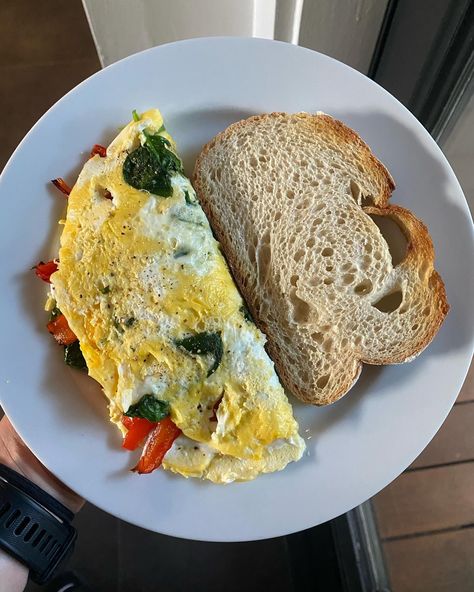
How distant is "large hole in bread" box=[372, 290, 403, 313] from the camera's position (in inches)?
68.7

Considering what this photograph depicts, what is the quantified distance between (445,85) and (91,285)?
4.20 ft

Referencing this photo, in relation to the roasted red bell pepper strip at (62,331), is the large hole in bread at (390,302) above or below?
above

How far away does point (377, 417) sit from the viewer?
171 cm

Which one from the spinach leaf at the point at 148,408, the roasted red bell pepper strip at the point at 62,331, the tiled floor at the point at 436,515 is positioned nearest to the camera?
the spinach leaf at the point at 148,408

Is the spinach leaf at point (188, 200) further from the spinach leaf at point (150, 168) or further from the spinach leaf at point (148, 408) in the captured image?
the spinach leaf at point (148, 408)

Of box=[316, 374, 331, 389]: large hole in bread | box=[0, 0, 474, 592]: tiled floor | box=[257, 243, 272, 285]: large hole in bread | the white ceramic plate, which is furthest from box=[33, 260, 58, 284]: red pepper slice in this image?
box=[0, 0, 474, 592]: tiled floor

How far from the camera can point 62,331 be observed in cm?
167

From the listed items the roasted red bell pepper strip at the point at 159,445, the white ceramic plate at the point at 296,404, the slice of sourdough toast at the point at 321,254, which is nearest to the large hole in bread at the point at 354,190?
the slice of sourdough toast at the point at 321,254

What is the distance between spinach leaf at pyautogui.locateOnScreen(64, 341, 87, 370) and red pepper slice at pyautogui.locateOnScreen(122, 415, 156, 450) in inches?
8.1

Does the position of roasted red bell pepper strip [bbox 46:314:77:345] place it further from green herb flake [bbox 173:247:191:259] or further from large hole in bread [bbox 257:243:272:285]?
large hole in bread [bbox 257:243:272:285]

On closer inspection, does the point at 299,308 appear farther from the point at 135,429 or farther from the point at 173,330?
the point at 135,429

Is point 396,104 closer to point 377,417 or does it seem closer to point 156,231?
point 156,231

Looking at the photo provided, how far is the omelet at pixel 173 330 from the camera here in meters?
1.55

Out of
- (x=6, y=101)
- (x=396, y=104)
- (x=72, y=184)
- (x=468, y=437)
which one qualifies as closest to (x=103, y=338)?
(x=72, y=184)
